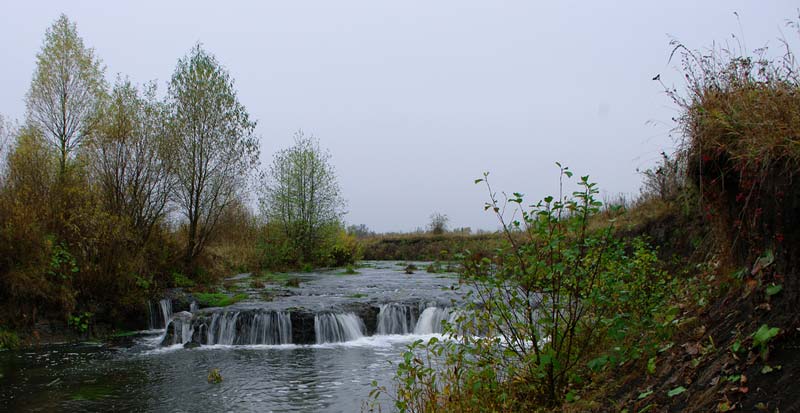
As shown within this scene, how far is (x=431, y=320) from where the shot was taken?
1476 cm

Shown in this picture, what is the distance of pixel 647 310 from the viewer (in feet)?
16.9

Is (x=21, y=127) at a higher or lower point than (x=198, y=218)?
higher

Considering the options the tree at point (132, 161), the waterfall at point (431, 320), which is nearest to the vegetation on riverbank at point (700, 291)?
the waterfall at point (431, 320)

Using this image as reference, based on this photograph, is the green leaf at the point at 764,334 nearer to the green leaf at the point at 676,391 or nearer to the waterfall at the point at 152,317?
the green leaf at the point at 676,391

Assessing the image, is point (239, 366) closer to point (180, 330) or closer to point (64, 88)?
point (180, 330)

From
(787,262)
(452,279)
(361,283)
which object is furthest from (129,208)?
(787,262)

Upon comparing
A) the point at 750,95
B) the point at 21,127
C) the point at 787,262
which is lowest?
the point at 787,262

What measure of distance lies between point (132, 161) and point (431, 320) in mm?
10543

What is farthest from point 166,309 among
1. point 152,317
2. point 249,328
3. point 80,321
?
point 249,328

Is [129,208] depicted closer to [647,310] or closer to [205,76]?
[205,76]

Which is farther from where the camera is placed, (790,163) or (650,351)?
(650,351)

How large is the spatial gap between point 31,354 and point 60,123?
11.2 meters

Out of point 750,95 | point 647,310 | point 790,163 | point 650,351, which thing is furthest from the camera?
point 647,310

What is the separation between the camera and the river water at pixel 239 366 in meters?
8.23
